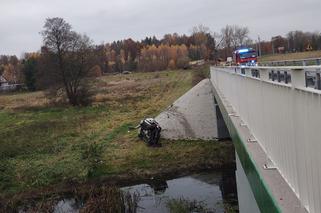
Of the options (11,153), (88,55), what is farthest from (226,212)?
(88,55)

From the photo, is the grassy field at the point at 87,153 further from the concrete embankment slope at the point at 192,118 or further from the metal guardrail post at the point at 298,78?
the metal guardrail post at the point at 298,78

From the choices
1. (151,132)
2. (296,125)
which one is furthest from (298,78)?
(151,132)

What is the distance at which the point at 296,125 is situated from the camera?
465cm

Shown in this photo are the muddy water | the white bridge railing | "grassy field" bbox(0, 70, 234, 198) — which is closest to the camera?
the white bridge railing

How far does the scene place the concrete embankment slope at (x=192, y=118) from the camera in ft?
109

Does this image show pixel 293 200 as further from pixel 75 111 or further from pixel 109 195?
pixel 75 111

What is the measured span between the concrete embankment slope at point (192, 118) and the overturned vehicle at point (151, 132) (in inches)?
49.7

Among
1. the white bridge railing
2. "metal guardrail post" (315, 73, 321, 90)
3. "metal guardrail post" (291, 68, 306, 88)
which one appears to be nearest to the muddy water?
the white bridge railing

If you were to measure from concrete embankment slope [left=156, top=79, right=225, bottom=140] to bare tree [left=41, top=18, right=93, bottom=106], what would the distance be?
83.6 feet

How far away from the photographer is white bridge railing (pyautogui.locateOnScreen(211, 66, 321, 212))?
3922 mm

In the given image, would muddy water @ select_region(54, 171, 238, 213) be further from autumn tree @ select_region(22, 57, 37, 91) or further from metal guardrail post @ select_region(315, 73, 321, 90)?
autumn tree @ select_region(22, 57, 37, 91)

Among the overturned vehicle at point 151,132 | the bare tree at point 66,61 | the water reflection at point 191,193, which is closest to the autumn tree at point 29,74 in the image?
the bare tree at point 66,61

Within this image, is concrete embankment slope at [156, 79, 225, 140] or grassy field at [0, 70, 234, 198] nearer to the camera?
grassy field at [0, 70, 234, 198]

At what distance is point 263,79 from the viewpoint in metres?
6.81
